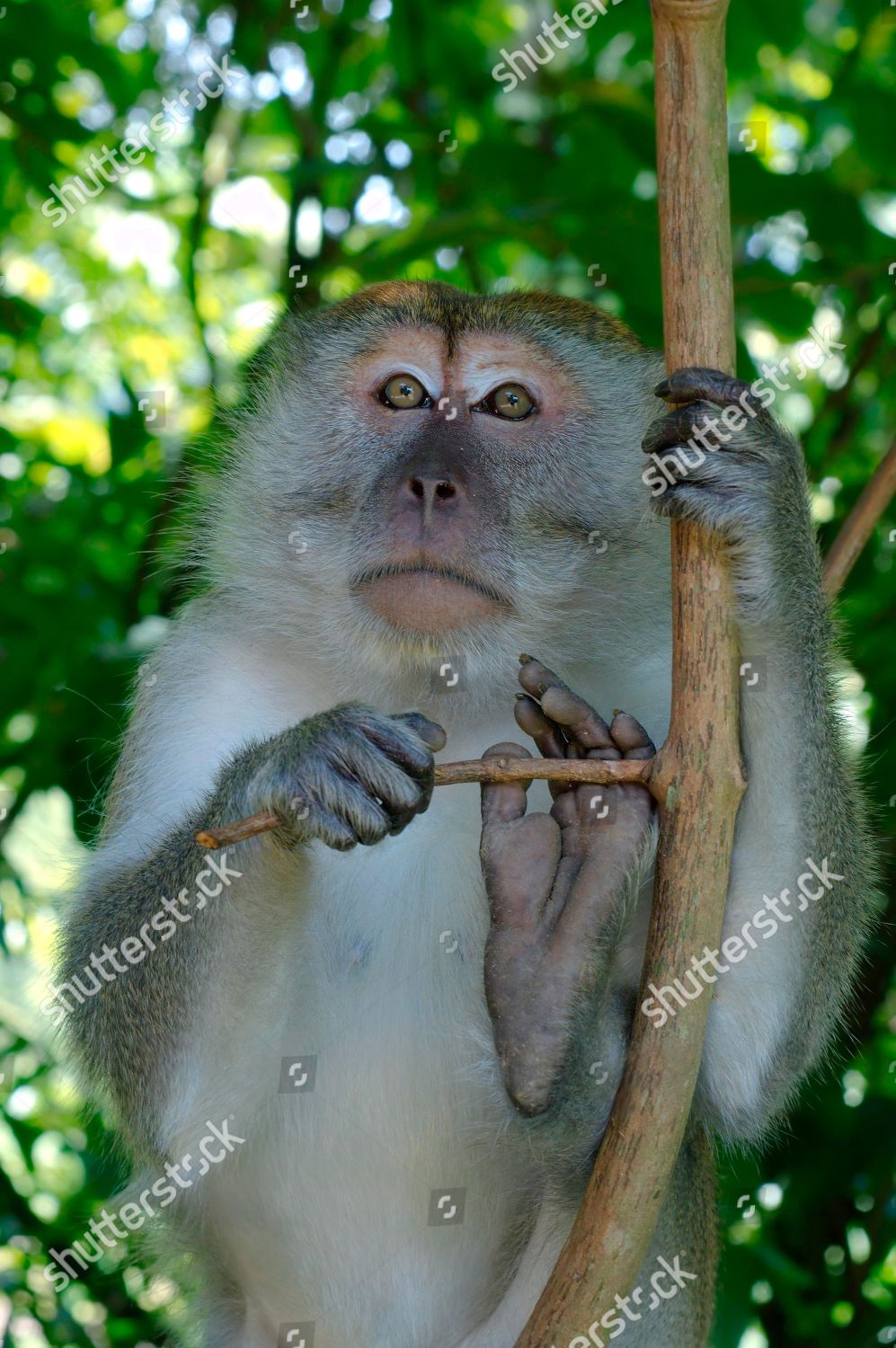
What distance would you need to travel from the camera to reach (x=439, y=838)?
3.69 metres

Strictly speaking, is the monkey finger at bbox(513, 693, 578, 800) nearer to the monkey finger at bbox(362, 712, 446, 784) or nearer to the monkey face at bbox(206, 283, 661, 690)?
the monkey finger at bbox(362, 712, 446, 784)

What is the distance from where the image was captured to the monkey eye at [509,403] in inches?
150

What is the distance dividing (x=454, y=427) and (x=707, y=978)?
1.59m

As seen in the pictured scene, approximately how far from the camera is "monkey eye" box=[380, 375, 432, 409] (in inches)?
150

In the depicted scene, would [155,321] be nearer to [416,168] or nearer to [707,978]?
[416,168]

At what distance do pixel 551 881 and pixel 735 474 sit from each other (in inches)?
35.0

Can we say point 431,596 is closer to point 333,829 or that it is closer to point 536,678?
point 536,678

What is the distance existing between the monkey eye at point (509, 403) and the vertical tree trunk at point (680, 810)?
1.08 meters

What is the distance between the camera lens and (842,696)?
3.58 meters

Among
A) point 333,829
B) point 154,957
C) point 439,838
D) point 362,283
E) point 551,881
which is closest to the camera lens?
point 333,829

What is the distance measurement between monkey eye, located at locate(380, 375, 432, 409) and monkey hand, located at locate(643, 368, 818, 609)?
1.00m

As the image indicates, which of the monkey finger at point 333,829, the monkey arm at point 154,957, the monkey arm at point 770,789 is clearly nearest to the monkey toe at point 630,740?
the monkey arm at point 770,789

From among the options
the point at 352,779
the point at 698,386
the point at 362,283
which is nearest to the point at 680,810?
the point at 352,779

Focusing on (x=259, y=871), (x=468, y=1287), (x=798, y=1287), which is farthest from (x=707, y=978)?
(x=798, y=1287)
